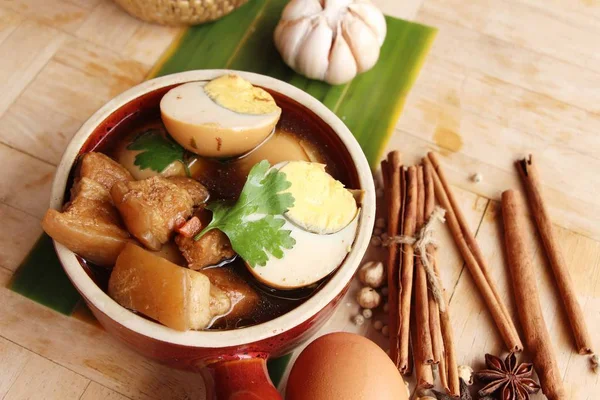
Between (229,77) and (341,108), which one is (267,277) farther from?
(341,108)

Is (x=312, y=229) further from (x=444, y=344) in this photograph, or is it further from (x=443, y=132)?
(x=443, y=132)

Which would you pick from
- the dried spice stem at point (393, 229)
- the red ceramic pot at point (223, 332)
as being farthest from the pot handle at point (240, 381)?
the dried spice stem at point (393, 229)

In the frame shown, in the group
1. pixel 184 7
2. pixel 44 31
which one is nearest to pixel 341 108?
pixel 184 7

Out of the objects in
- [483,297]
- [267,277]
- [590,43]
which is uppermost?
[267,277]

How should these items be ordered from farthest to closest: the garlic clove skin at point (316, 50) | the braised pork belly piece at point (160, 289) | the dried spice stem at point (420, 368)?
the garlic clove skin at point (316, 50)
the dried spice stem at point (420, 368)
the braised pork belly piece at point (160, 289)

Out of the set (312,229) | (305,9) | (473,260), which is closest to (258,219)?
(312,229)

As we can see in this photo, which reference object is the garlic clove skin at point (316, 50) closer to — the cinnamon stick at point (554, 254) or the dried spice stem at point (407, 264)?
the dried spice stem at point (407, 264)
